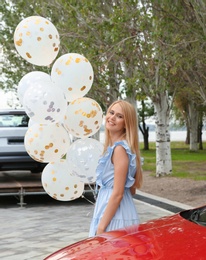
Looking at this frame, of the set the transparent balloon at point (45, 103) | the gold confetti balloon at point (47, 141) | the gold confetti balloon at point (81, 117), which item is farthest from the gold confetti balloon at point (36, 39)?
the gold confetti balloon at point (47, 141)

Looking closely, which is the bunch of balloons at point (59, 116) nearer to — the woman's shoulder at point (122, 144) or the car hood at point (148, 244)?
the woman's shoulder at point (122, 144)

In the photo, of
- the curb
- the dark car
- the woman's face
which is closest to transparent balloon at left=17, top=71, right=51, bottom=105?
the woman's face

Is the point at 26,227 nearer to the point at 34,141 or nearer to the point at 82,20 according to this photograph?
the point at 34,141

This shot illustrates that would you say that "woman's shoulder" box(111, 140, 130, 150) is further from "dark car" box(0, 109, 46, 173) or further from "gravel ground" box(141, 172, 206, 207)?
"dark car" box(0, 109, 46, 173)

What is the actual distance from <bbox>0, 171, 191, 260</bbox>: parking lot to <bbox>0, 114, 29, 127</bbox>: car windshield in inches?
63.7

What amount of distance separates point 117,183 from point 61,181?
84.4 inches

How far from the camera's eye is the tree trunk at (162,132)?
18531mm

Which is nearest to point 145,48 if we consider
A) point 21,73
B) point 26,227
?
point 26,227

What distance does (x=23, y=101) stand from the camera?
682 cm

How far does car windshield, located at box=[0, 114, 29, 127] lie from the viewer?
1326cm

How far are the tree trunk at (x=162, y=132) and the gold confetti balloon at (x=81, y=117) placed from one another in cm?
1171

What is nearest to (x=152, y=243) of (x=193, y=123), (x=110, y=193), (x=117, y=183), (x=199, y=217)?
(x=199, y=217)

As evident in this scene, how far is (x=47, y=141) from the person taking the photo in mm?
6723

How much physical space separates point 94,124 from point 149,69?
981 centimetres
